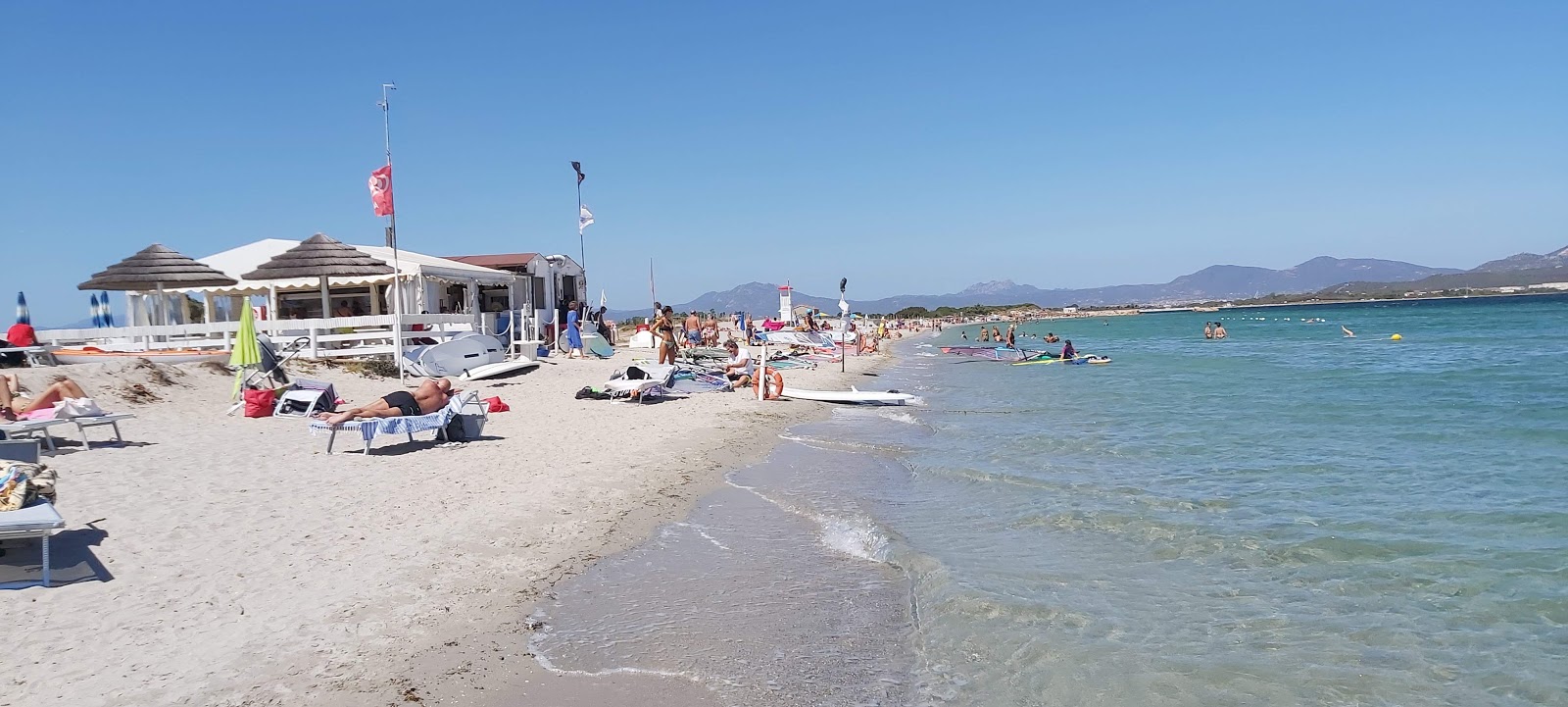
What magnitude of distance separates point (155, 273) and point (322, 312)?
385 centimetres

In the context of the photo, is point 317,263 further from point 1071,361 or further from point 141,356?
point 1071,361

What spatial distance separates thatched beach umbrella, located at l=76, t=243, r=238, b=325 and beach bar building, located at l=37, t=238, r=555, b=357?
32.0 inches

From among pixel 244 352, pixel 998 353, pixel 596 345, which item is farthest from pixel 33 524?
pixel 998 353

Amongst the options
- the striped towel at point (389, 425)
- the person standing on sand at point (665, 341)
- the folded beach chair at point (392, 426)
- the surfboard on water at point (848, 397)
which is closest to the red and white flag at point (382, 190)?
the person standing on sand at point (665, 341)

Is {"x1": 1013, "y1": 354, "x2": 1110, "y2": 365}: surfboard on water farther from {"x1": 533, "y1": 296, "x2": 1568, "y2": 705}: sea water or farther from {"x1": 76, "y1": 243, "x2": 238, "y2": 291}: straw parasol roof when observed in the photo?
{"x1": 76, "y1": 243, "x2": 238, "y2": 291}: straw parasol roof

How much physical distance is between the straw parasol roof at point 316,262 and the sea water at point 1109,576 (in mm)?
10054

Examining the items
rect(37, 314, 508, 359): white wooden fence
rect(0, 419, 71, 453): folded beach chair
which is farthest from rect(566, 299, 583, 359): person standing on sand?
rect(0, 419, 71, 453): folded beach chair

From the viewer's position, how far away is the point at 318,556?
5895 millimetres

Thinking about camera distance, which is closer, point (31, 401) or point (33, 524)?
point (33, 524)

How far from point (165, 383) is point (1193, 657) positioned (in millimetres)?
13473

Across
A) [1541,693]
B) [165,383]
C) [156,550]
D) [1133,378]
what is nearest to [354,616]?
[156,550]

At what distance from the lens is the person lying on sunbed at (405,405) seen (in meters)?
9.47

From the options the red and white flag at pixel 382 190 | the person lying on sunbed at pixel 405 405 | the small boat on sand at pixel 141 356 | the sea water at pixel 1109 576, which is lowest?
the sea water at pixel 1109 576

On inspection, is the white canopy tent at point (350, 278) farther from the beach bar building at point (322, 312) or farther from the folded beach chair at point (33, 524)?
the folded beach chair at point (33, 524)
